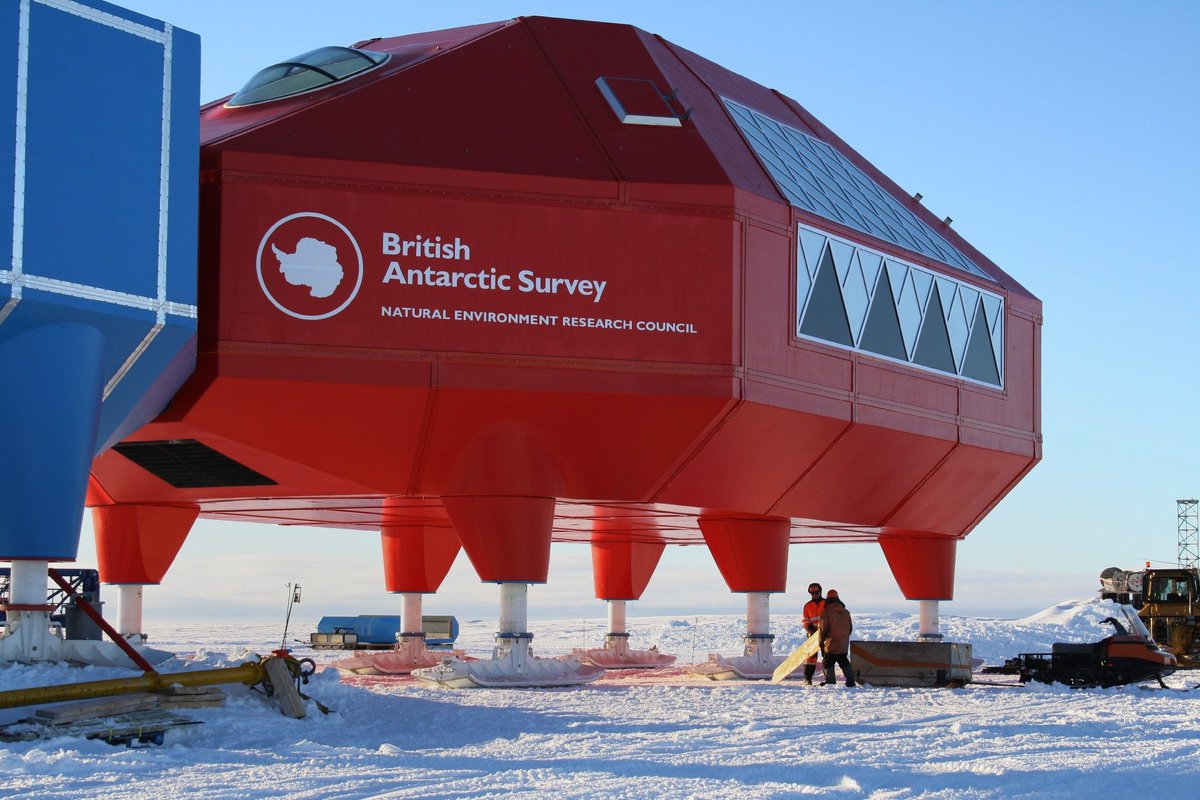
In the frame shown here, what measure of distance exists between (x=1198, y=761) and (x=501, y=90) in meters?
15.5

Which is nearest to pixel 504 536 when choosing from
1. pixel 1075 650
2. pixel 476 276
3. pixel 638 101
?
pixel 476 276

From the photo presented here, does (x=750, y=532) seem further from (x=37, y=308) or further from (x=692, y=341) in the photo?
(x=37, y=308)

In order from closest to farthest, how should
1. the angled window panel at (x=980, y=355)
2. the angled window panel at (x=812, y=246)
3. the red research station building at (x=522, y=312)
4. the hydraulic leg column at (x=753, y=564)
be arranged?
the red research station building at (x=522, y=312), the angled window panel at (x=812, y=246), the hydraulic leg column at (x=753, y=564), the angled window panel at (x=980, y=355)

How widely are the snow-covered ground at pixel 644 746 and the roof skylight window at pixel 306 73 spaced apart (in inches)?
381

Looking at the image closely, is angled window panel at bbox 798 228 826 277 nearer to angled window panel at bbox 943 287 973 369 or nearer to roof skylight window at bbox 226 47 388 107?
angled window panel at bbox 943 287 973 369

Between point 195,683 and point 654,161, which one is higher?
point 654,161

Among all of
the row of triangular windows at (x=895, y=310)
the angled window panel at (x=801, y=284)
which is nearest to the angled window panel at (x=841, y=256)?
the row of triangular windows at (x=895, y=310)

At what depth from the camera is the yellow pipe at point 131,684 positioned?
16172mm

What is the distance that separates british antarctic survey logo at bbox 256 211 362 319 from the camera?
22781 mm

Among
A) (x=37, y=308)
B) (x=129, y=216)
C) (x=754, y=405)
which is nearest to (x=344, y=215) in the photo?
(x=129, y=216)

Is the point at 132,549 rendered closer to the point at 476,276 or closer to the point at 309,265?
the point at 309,265

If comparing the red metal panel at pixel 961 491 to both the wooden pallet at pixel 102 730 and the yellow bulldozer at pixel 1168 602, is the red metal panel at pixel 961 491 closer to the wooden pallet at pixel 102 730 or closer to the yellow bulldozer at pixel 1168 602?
the yellow bulldozer at pixel 1168 602

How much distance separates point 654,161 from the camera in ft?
82.3

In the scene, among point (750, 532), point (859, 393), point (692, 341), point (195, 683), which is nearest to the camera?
point (195, 683)
